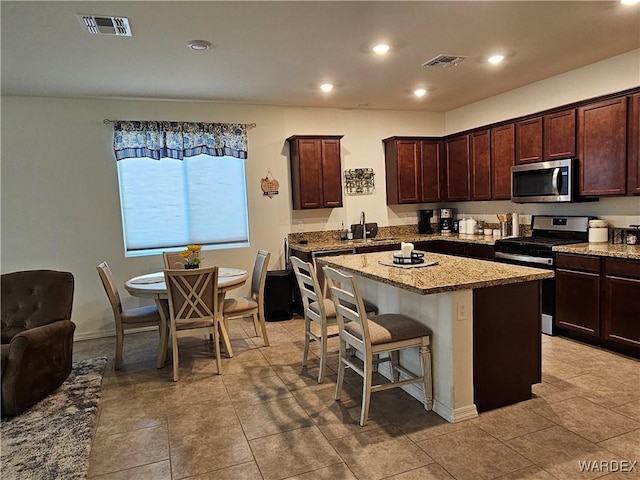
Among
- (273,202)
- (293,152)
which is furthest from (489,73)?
(273,202)

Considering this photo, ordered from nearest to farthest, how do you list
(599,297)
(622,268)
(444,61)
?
(622,268)
(599,297)
(444,61)

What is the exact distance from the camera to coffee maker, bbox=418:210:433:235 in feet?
21.0

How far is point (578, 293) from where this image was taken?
3945 mm

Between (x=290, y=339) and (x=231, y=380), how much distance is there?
3.61 ft

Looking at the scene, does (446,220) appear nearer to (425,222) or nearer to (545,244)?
(425,222)

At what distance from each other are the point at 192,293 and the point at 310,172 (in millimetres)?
2559

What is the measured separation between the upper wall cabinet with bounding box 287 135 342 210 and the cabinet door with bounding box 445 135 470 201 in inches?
64.1

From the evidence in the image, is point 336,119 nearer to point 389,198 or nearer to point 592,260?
point 389,198

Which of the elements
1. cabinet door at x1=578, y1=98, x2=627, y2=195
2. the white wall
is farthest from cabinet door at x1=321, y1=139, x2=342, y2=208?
cabinet door at x1=578, y1=98, x2=627, y2=195

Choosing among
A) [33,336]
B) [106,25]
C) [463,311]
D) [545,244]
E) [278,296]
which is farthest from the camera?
[278,296]

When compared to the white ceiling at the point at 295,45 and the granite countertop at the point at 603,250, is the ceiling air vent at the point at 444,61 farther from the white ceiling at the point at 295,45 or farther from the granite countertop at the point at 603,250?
the granite countertop at the point at 603,250

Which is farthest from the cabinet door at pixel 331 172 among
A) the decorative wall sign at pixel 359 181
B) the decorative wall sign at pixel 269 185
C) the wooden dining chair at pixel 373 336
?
the wooden dining chair at pixel 373 336

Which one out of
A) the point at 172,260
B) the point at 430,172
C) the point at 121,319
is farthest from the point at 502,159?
the point at 121,319

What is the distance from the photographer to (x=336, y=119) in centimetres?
595
